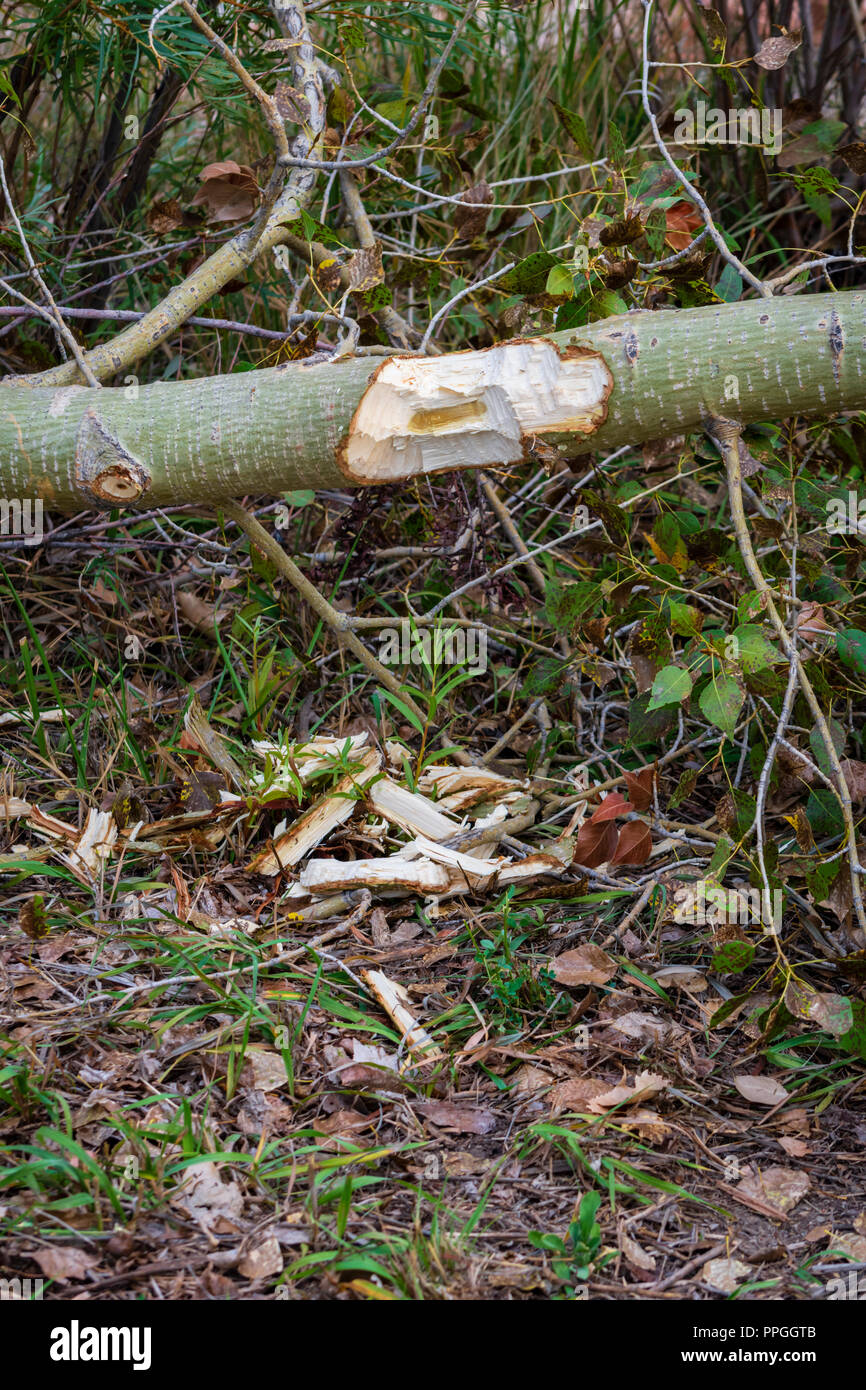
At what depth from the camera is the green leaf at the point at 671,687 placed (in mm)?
1660

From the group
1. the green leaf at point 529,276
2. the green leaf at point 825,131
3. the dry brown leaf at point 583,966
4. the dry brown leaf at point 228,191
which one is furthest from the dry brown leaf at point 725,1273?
the green leaf at point 825,131

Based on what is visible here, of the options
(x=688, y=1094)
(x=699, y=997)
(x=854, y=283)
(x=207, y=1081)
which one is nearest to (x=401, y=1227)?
(x=207, y=1081)

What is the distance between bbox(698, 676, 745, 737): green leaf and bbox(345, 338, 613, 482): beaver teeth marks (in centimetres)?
51

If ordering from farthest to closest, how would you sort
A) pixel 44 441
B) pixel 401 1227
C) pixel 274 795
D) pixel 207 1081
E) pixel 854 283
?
pixel 854 283
pixel 274 795
pixel 44 441
pixel 207 1081
pixel 401 1227

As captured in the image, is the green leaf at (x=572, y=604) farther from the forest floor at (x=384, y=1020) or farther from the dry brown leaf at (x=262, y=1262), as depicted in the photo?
the dry brown leaf at (x=262, y=1262)

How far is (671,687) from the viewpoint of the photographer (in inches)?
66.0

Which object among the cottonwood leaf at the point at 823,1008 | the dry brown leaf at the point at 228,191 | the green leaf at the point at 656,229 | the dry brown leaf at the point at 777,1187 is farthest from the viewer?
the green leaf at the point at 656,229

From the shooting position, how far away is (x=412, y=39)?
8.73 ft

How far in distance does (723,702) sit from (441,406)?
0.69 m

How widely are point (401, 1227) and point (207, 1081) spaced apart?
1.26 ft

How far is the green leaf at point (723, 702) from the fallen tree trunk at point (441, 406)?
0.49 meters

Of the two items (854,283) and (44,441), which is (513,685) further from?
(854,283)

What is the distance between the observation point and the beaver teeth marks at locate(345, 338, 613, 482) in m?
1.78

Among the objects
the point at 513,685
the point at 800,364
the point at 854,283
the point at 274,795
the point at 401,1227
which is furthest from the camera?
the point at 854,283
